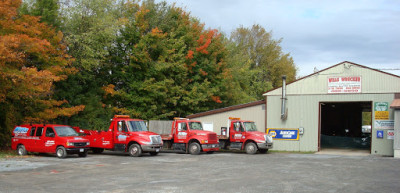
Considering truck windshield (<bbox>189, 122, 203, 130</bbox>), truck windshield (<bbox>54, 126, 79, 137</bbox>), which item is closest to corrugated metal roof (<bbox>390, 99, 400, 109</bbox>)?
truck windshield (<bbox>189, 122, 203, 130</bbox>)

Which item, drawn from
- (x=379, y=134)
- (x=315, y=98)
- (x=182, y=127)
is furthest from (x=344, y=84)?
(x=182, y=127)

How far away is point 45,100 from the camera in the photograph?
29156 mm

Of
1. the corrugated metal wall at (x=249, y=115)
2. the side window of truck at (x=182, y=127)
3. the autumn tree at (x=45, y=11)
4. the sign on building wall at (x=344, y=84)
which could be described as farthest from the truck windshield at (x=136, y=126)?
the sign on building wall at (x=344, y=84)

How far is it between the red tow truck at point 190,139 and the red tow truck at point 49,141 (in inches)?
233

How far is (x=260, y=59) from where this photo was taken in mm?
60375

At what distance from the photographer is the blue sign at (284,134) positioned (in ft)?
94.6

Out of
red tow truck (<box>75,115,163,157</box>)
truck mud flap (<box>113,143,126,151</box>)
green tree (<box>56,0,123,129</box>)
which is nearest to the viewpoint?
red tow truck (<box>75,115,163,157</box>)

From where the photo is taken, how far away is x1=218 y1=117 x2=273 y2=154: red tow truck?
84.2 ft

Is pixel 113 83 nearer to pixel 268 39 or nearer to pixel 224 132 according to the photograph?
pixel 224 132

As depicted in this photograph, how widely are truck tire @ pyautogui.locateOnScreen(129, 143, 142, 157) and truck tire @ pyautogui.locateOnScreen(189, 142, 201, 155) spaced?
375 centimetres

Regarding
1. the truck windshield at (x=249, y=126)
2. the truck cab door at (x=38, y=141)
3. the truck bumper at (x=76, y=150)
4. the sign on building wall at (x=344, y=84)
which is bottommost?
the truck bumper at (x=76, y=150)

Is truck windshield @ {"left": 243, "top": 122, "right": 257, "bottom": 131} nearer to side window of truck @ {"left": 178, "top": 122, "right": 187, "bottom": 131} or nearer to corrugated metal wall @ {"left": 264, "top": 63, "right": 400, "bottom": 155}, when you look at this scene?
corrugated metal wall @ {"left": 264, "top": 63, "right": 400, "bottom": 155}

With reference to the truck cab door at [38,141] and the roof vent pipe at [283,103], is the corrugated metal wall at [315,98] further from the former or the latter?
the truck cab door at [38,141]

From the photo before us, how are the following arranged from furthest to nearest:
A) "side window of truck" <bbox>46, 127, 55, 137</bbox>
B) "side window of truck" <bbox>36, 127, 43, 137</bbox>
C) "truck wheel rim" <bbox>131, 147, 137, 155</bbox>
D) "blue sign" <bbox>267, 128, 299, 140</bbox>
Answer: "blue sign" <bbox>267, 128, 299, 140</bbox>, "truck wheel rim" <bbox>131, 147, 137, 155</bbox>, "side window of truck" <bbox>36, 127, 43, 137</bbox>, "side window of truck" <bbox>46, 127, 55, 137</bbox>
